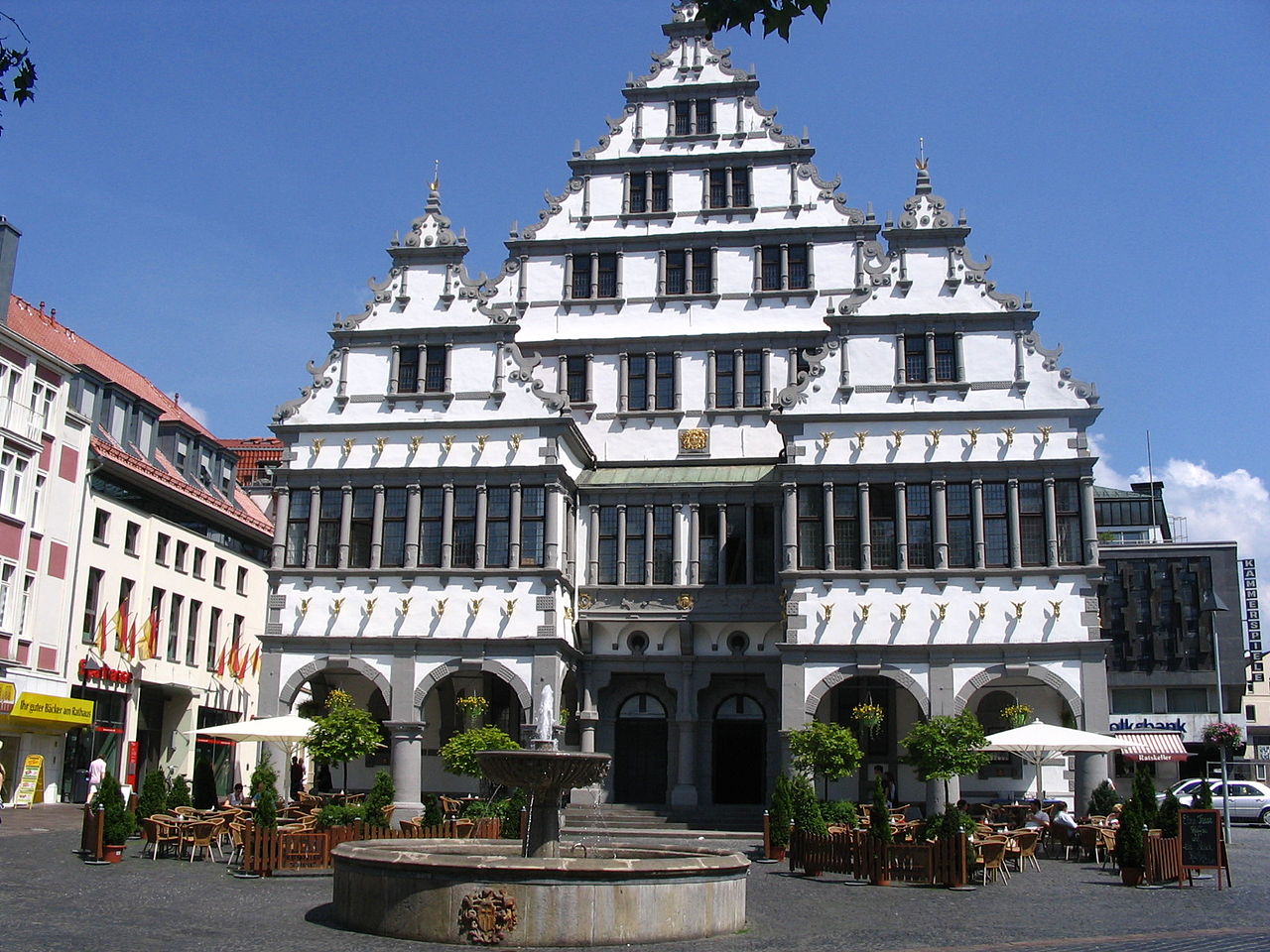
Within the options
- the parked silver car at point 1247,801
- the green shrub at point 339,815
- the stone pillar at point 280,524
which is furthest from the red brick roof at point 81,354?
the parked silver car at point 1247,801

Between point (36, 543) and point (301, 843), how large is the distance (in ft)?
68.9

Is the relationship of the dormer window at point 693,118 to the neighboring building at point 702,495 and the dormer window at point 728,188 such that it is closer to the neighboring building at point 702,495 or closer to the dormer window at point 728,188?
the neighboring building at point 702,495

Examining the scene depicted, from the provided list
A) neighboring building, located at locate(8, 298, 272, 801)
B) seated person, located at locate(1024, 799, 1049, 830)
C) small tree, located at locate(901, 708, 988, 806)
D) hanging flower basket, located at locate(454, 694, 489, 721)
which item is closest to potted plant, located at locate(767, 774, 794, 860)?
small tree, located at locate(901, 708, 988, 806)

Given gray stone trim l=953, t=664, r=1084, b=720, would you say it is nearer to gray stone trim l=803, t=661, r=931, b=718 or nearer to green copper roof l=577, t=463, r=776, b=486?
gray stone trim l=803, t=661, r=931, b=718

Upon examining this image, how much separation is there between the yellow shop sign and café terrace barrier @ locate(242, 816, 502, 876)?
17466 mm

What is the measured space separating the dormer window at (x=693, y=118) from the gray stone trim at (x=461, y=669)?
58.6ft

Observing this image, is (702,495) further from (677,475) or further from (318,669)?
(318,669)

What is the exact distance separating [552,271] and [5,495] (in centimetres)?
1715

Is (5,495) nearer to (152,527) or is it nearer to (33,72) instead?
(152,527)

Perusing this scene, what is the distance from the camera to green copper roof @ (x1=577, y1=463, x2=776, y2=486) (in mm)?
38844

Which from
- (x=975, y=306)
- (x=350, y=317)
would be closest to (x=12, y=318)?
(x=350, y=317)

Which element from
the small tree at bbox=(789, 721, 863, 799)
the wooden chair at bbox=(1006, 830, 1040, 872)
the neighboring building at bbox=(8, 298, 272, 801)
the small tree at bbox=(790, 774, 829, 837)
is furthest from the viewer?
the neighboring building at bbox=(8, 298, 272, 801)

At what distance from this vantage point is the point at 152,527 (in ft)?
154

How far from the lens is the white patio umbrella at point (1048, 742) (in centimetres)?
3009
